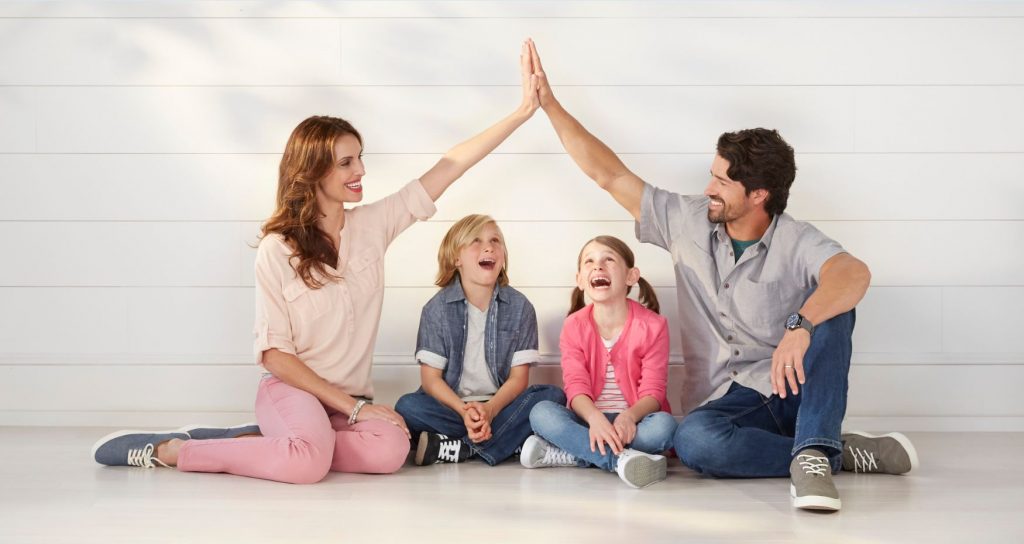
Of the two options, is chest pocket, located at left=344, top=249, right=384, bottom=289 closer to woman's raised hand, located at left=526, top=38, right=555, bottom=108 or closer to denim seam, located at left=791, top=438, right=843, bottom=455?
woman's raised hand, located at left=526, top=38, right=555, bottom=108

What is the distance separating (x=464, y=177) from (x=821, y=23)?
125 centimetres

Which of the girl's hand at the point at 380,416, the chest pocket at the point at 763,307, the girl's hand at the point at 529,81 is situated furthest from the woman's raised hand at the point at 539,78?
the girl's hand at the point at 380,416

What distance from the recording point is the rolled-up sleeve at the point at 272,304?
277 cm

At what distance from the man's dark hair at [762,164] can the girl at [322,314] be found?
58 centimetres

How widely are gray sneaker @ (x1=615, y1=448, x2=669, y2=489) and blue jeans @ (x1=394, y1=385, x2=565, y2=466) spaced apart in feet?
1.21

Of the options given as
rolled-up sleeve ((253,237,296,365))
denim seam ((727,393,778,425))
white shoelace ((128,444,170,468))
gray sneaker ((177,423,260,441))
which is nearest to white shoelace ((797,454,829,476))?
denim seam ((727,393,778,425))

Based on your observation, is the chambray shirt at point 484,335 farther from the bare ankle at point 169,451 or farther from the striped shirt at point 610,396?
the bare ankle at point 169,451

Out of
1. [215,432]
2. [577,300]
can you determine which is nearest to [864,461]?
[577,300]

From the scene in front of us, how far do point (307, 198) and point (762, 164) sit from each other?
4.08 ft

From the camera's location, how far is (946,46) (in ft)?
10.9

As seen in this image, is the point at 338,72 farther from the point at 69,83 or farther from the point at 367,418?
the point at 367,418

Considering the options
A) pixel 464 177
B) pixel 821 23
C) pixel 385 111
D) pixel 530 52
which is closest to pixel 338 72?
pixel 385 111

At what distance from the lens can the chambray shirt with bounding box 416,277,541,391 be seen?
3.04 meters

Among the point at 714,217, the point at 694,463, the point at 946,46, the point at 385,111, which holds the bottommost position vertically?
the point at 694,463
